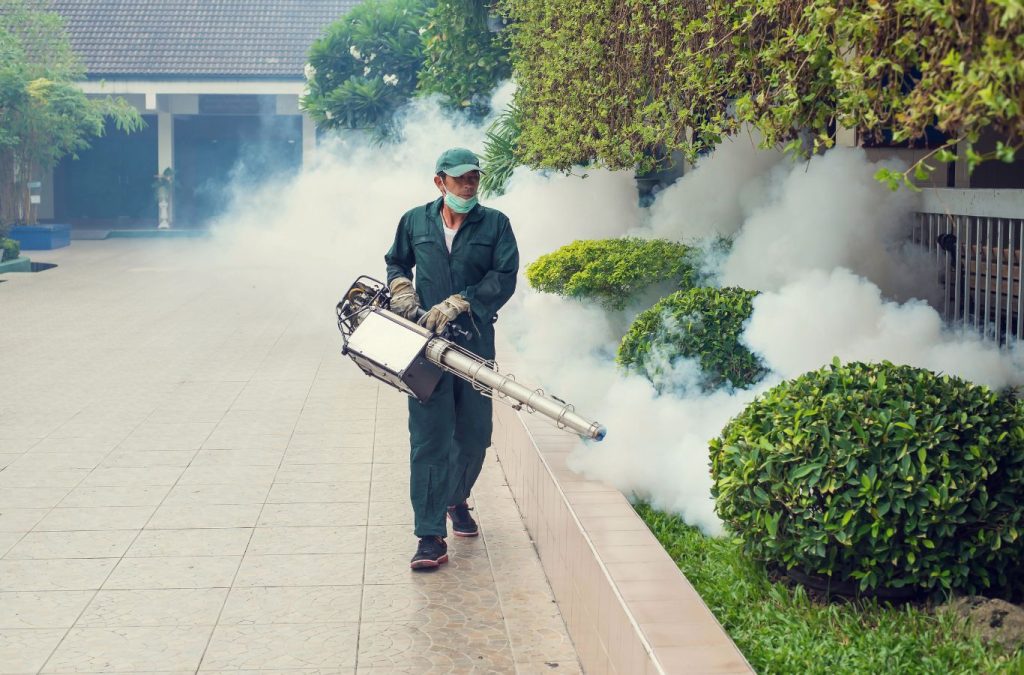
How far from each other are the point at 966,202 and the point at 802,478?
2833 millimetres

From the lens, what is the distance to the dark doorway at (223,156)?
33.4 metres

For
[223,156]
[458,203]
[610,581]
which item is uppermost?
[223,156]

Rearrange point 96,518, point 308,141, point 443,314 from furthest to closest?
point 308,141, point 96,518, point 443,314

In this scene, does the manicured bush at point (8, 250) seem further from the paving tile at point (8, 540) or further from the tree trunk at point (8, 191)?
the paving tile at point (8, 540)

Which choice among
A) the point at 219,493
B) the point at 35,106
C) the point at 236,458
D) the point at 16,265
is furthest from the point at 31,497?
the point at 35,106

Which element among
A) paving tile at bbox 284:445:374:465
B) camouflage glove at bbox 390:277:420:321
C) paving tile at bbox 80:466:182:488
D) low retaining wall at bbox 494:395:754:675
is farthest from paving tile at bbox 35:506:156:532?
low retaining wall at bbox 494:395:754:675

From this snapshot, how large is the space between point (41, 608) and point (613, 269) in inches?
183

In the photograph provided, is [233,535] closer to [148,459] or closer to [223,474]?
[223,474]

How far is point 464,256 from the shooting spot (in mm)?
5445

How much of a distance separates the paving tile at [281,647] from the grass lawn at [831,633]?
4.23 feet

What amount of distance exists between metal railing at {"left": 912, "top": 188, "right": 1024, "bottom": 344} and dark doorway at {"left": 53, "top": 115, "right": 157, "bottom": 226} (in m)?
30.2

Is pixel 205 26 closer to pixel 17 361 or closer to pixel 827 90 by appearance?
pixel 17 361

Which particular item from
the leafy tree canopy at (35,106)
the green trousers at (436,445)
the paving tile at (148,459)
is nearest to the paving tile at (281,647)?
the green trousers at (436,445)

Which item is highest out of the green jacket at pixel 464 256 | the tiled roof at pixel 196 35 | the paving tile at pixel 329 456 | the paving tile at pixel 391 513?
the tiled roof at pixel 196 35
